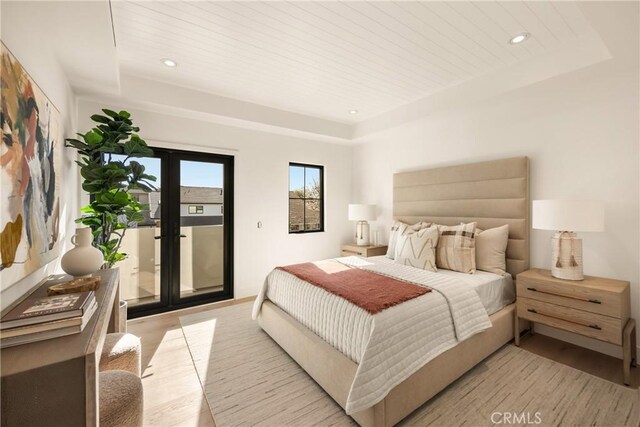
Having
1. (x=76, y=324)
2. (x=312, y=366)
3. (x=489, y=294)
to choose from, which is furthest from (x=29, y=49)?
(x=489, y=294)

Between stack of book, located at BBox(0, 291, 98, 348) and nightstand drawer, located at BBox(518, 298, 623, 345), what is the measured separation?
10.3ft

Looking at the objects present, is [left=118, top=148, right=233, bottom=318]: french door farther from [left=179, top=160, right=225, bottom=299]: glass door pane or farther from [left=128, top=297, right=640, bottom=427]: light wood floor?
[left=128, top=297, right=640, bottom=427]: light wood floor

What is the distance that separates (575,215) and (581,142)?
0.85m

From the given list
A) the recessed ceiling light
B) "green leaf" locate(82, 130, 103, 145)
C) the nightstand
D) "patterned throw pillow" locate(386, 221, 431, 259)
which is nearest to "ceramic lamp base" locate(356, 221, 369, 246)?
the nightstand

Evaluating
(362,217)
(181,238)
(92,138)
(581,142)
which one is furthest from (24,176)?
(581,142)

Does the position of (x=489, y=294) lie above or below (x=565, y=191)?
below

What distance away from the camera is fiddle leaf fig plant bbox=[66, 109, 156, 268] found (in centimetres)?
221

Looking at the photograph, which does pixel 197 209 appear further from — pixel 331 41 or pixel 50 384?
pixel 50 384

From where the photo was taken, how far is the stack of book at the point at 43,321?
36.0 inches

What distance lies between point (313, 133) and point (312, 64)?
59.8 inches

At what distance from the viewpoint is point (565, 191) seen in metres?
2.62

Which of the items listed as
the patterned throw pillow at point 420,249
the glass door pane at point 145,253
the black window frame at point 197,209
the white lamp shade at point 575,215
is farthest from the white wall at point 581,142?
the glass door pane at point 145,253

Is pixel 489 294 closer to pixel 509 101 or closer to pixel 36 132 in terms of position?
pixel 509 101

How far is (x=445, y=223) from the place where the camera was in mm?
3455
